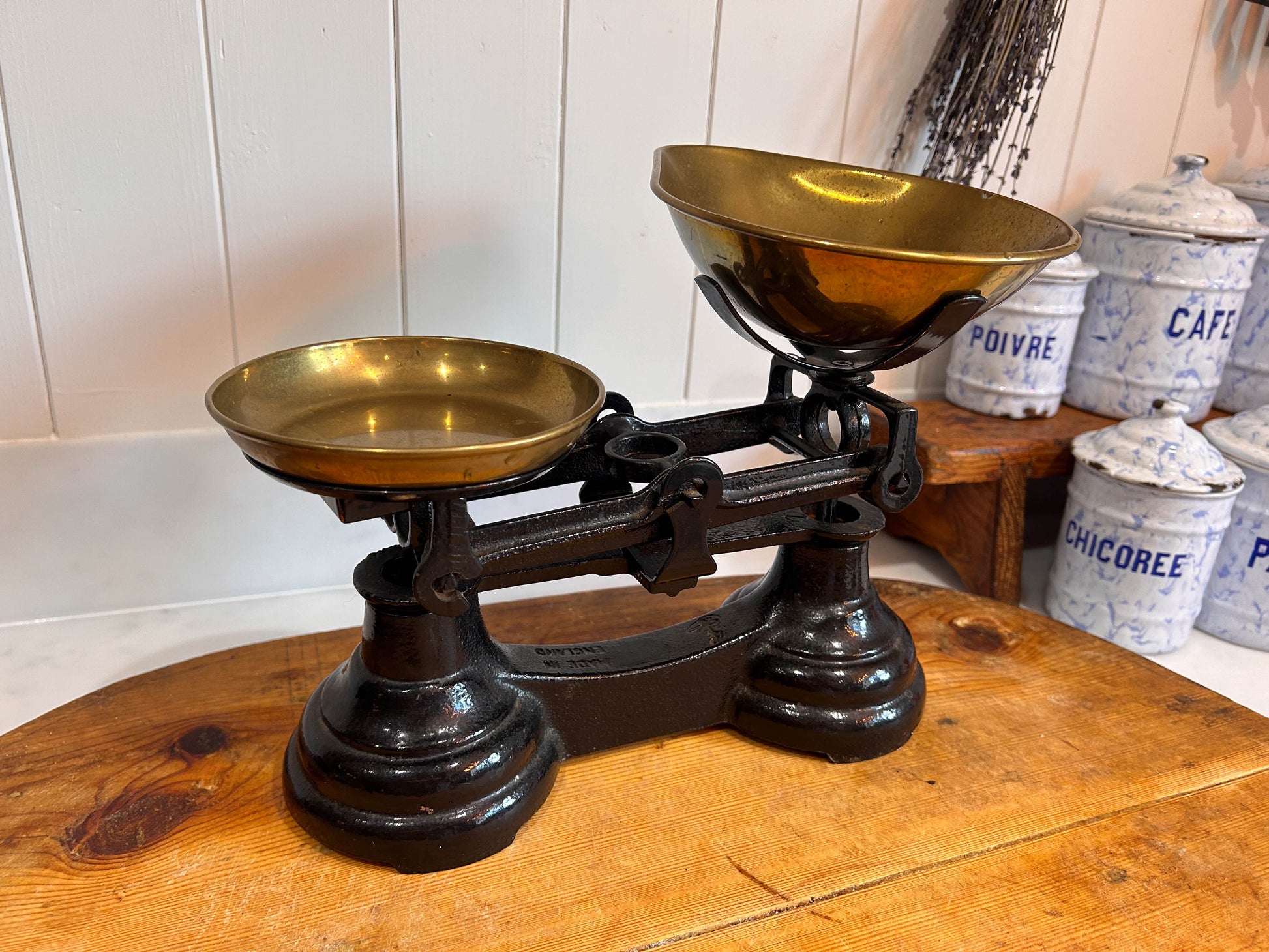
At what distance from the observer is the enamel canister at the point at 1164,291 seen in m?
1.30

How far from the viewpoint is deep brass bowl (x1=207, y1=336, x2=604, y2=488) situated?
1.94 feet

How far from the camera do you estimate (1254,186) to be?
1.43 meters

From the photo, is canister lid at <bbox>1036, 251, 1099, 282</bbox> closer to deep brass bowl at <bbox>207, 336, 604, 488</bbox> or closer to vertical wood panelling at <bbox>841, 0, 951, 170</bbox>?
vertical wood panelling at <bbox>841, 0, 951, 170</bbox>

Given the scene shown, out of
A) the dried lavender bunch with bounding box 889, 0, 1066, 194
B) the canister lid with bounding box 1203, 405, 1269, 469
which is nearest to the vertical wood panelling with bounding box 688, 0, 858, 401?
the dried lavender bunch with bounding box 889, 0, 1066, 194

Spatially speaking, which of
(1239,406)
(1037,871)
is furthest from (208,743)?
(1239,406)

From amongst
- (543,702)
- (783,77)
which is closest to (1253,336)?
(783,77)

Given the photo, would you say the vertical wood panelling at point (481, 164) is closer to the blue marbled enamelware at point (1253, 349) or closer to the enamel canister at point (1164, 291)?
the enamel canister at point (1164, 291)

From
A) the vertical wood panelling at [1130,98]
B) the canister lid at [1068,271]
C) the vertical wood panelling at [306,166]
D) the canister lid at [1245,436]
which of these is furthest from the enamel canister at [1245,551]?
the vertical wood panelling at [306,166]

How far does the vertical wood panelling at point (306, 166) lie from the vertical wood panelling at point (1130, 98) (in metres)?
0.94

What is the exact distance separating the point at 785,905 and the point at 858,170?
0.62 meters

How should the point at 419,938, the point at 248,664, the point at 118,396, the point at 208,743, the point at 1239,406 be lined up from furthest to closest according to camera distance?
1. the point at 1239,406
2. the point at 118,396
3. the point at 248,664
4. the point at 208,743
5. the point at 419,938

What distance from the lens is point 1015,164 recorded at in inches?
53.1

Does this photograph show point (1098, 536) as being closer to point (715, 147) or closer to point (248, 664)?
point (715, 147)

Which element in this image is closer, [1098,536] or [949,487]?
[1098,536]
